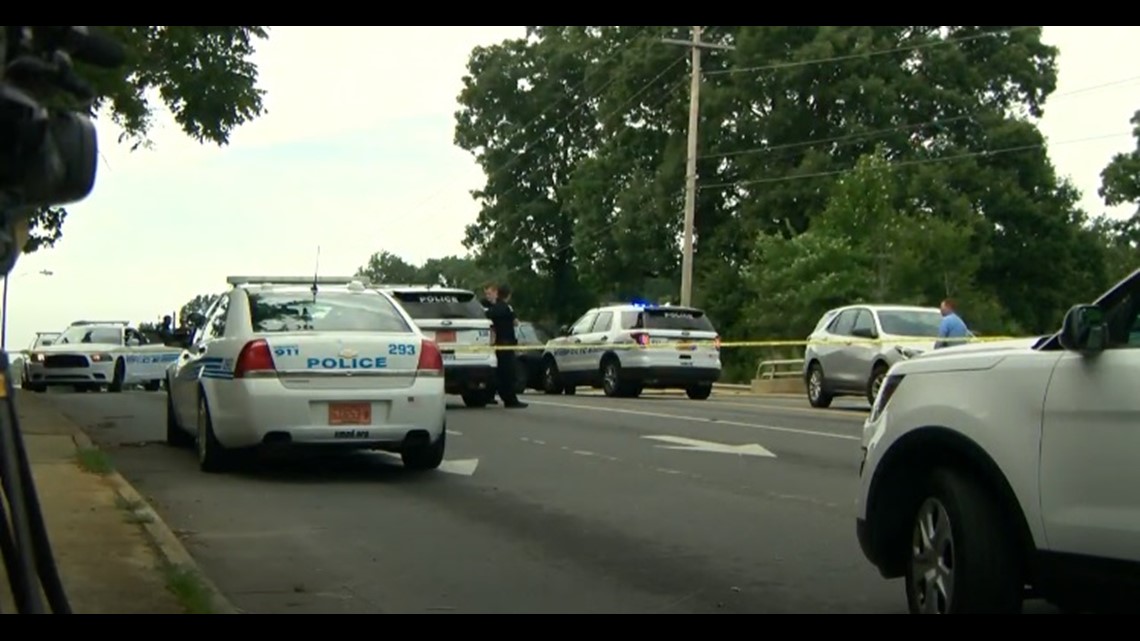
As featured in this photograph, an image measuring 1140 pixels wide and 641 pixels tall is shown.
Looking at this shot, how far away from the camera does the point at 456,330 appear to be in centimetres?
2256

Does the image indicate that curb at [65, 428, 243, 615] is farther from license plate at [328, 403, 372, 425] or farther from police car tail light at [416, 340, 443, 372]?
police car tail light at [416, 340, 443, 372]

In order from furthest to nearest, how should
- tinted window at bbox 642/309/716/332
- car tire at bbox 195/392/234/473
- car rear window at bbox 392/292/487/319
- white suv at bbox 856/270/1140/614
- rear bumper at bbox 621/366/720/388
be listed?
tinted window at bbox 642/309/716/332 → rear bumper at bbox 621/366/720/388 → car rear window at bbox 392/292/487/319 → car tire at bbox 195/392/234/473 → white suv at bbox 856/270/1140/614

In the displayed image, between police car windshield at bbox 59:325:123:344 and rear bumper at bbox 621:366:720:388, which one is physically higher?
police car windshield at bbox 59:325:123:344

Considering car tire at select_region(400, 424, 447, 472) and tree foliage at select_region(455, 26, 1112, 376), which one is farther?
tree foliage at select_region(455, 26, 1112, 376)

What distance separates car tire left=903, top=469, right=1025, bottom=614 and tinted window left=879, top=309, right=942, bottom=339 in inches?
676

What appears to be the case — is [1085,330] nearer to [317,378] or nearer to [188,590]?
[188,590]

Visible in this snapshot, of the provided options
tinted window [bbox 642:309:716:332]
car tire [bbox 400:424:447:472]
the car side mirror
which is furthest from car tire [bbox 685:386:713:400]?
the car side mirror

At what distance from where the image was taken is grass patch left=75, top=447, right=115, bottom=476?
41.1ft

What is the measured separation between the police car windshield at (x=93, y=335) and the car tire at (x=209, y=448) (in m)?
23.7

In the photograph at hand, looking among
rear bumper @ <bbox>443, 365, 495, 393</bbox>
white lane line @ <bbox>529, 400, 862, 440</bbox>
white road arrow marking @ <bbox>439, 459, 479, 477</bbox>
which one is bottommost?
white road arrow marking @ <bbox>439, 459, 479, 477</bbox>

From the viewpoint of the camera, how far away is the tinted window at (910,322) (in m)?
23.4

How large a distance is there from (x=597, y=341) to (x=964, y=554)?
22.6m
